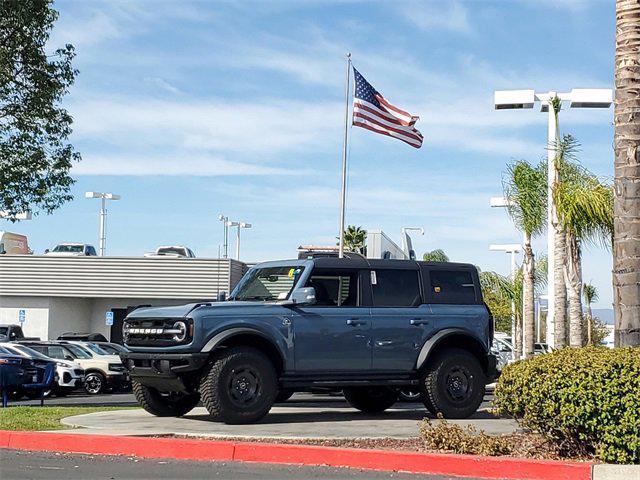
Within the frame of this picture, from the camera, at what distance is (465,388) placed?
47.4 feet

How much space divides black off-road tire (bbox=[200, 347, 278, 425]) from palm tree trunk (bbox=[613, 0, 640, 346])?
465 cm

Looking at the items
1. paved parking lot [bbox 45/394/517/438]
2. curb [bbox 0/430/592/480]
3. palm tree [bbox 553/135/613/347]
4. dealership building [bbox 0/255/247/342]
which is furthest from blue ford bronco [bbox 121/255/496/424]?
dealership building [bbox 0/255/247/342]

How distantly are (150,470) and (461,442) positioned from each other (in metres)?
2.96

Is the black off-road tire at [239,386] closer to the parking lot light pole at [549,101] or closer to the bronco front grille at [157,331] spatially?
the bronco front grille at [157,331]

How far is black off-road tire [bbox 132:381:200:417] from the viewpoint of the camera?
46.2 feet

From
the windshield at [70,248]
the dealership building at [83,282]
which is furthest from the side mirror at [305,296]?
the windshield at [70,248]

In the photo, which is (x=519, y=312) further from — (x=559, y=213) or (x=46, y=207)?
(x=46, y=207)

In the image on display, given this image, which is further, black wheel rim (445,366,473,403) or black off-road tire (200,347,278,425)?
black wheel rim (445,366,473,403)

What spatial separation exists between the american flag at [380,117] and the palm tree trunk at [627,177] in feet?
50.6

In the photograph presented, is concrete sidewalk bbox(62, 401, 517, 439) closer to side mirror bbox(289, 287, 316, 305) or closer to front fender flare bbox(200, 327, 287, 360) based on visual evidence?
front fender flare bbox(200, 327, 287, 360)

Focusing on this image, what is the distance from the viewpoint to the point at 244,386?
12.9m

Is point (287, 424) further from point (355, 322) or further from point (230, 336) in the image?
point (355, 322)

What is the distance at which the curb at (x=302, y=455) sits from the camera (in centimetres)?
898

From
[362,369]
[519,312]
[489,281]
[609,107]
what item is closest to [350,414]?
[362,369]
